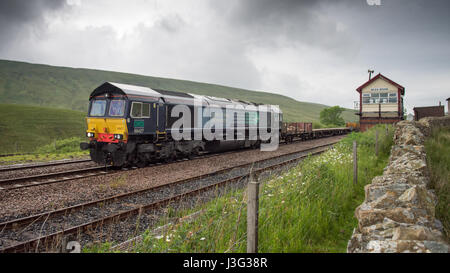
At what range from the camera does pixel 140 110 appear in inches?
511

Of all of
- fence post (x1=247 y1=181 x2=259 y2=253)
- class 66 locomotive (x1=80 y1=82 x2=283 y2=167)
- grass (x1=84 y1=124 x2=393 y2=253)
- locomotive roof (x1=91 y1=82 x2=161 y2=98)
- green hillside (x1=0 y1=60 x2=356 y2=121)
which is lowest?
grass (x1=84 y1=124 x2=393 y2=253)

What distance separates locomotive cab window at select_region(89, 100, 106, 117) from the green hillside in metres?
87.7

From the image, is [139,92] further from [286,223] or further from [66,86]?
[66,86]

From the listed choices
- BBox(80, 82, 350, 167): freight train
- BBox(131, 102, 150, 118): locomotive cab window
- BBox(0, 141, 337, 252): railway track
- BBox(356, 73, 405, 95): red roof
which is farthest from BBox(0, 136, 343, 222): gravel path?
BBox(356, 73, 405, 95): red roof

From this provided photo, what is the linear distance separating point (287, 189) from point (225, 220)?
2.11m

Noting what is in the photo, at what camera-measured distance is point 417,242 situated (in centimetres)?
247

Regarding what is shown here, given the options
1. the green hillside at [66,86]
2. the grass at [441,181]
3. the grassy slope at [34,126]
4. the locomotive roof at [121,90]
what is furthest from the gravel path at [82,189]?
the green hillside at [66,86]

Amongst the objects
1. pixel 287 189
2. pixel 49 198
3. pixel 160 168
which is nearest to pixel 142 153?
pixel 160 168

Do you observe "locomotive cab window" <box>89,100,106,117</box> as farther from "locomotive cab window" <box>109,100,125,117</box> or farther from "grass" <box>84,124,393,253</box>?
"grass" <box>84,124,393,253</box>

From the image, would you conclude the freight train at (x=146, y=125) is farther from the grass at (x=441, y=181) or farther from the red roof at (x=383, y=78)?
the red roof at (x=383, y=78)

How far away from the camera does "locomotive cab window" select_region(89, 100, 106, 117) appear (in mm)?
13070

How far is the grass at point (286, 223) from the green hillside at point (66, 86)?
9250 centimetres

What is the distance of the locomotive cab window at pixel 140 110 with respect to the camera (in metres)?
12.6

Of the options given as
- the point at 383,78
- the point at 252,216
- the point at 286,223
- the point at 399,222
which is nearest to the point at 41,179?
the point at 286,223
